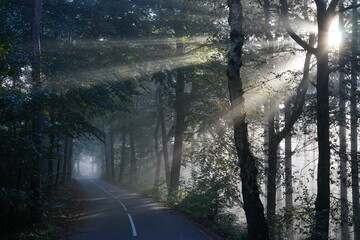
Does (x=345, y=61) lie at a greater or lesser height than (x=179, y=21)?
lesser

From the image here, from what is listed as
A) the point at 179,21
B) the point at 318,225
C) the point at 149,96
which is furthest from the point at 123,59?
the point at 149,96

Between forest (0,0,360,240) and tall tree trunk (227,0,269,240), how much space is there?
0.03 meters

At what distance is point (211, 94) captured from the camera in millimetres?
19250

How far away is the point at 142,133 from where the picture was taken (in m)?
38.9

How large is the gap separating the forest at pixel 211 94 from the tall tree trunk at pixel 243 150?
0.03 m

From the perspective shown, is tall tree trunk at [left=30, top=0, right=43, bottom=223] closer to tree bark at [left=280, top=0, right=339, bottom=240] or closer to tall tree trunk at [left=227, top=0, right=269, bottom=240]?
tall tree trunk at [left=227, top=0, right=269, bottom=240]

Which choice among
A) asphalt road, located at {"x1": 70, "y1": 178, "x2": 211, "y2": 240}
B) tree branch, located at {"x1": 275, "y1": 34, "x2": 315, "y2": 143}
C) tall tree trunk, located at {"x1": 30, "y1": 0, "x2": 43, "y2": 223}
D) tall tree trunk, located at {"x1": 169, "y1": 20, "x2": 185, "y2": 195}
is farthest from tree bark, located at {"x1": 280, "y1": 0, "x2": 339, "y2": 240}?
tall tree trunk, located at {"x1": 169, "y1": 20, "x2": 185, "y2": 195}

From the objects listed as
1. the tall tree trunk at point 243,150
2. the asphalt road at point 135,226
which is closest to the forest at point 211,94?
the tall tree trunk at point 243,150

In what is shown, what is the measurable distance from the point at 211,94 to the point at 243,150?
10196 millimetres

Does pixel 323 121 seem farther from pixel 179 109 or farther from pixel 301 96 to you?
pixel 179 109

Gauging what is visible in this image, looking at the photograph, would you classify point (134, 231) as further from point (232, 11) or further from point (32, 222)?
point (232, 11)

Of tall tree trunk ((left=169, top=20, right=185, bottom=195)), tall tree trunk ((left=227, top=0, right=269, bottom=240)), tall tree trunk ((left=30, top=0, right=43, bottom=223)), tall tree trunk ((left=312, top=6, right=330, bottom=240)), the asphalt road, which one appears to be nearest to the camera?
tall tree trunk ((left=227, top=0, right=269, bottom=240))

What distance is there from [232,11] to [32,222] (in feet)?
31.7

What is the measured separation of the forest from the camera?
9.64 meters
